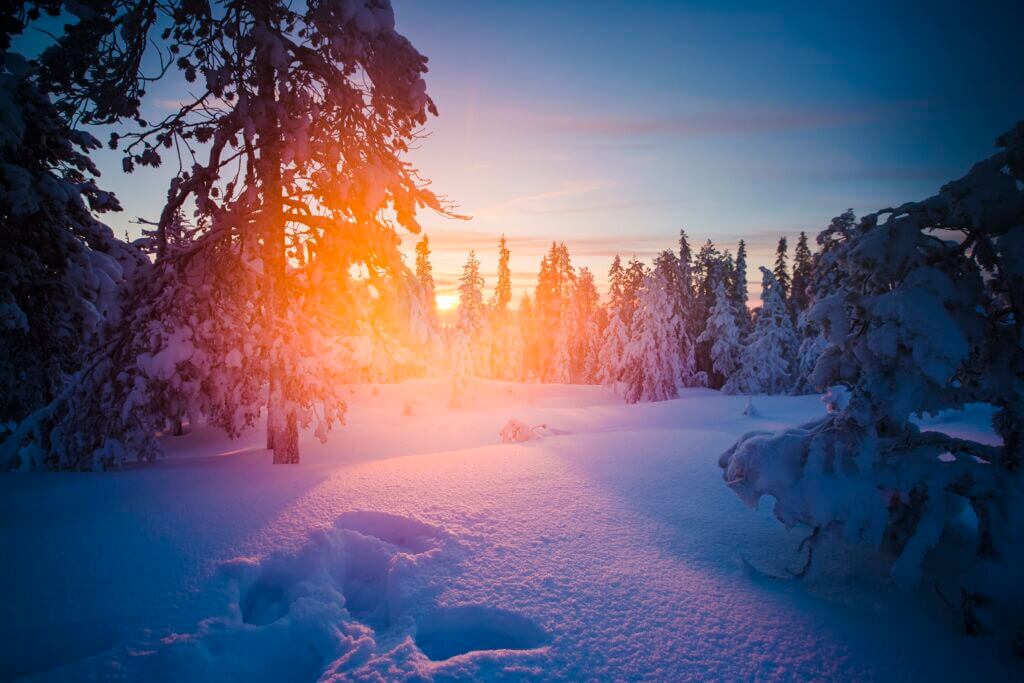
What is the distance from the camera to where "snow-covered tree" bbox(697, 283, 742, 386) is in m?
36.1

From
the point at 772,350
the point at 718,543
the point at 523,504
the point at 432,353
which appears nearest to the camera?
the point at 718,543

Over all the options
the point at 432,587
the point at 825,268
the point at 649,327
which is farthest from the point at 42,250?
the point at 649,327

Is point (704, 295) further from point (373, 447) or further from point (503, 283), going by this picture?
point (373, 447)

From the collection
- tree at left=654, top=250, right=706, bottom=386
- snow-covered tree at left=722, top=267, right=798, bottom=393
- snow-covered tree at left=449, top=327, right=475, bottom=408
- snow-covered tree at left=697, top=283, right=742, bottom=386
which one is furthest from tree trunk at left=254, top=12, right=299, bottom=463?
snow-covered tree at left=697, top=283, right=742, bottom=386

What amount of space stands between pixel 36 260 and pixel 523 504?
1087 centimetres

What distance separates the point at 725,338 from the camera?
36.4m

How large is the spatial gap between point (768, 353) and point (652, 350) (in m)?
10.6

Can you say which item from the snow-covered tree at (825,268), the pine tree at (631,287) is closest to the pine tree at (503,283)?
the pine tree at (631,287)

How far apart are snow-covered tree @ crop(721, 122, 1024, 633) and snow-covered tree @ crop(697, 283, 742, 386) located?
3532 cm

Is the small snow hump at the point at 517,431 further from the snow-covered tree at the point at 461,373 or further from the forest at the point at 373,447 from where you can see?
the snow-covered tree at the point at 461,373

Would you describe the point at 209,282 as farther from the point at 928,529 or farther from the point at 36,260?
the point at 928,529

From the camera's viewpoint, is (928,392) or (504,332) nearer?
(928,392)

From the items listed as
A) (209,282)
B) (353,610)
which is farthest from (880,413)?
(209,282)

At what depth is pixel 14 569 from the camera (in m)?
3.75
